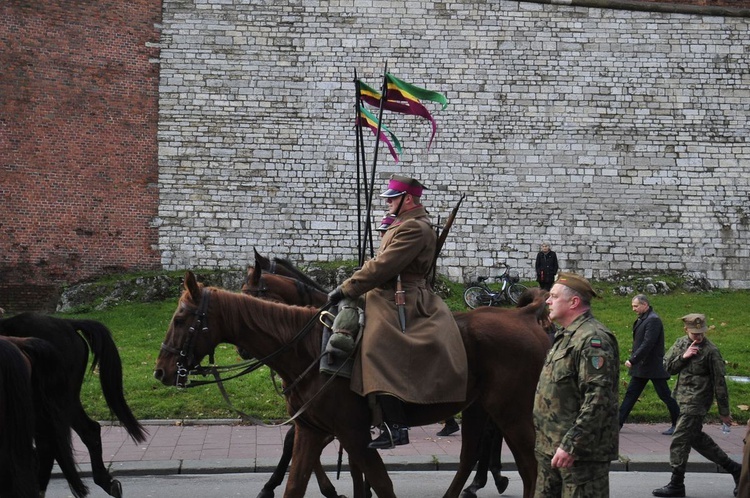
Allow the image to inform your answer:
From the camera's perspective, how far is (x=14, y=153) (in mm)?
20828

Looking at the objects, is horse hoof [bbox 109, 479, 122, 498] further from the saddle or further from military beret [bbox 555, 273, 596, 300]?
military beret [bbox 555, 273, 596, 300]

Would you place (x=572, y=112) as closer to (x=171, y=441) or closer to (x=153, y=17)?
(x=153, y=17)

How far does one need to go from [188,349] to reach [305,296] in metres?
2.64

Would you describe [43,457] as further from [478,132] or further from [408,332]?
[478,132]

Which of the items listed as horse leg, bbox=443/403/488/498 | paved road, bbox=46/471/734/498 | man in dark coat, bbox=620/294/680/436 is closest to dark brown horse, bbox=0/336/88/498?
paved road, bbox=46/471/734/498

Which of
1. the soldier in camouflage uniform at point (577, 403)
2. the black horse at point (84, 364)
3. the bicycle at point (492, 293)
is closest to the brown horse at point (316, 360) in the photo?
the soldier in camouflage uniform at point (577, 403)

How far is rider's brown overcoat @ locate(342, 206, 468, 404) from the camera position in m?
5.95

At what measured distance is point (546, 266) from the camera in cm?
2030

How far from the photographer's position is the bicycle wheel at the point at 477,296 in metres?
20.0

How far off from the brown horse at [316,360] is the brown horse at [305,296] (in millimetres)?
866

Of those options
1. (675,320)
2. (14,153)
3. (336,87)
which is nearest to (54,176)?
(14,153)

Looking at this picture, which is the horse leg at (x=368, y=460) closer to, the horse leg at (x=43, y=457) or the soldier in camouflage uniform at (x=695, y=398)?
the horse leg at (x=43, y=457)

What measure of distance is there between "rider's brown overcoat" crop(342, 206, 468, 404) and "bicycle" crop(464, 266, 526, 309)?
13.4 m

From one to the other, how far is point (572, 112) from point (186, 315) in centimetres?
1815
